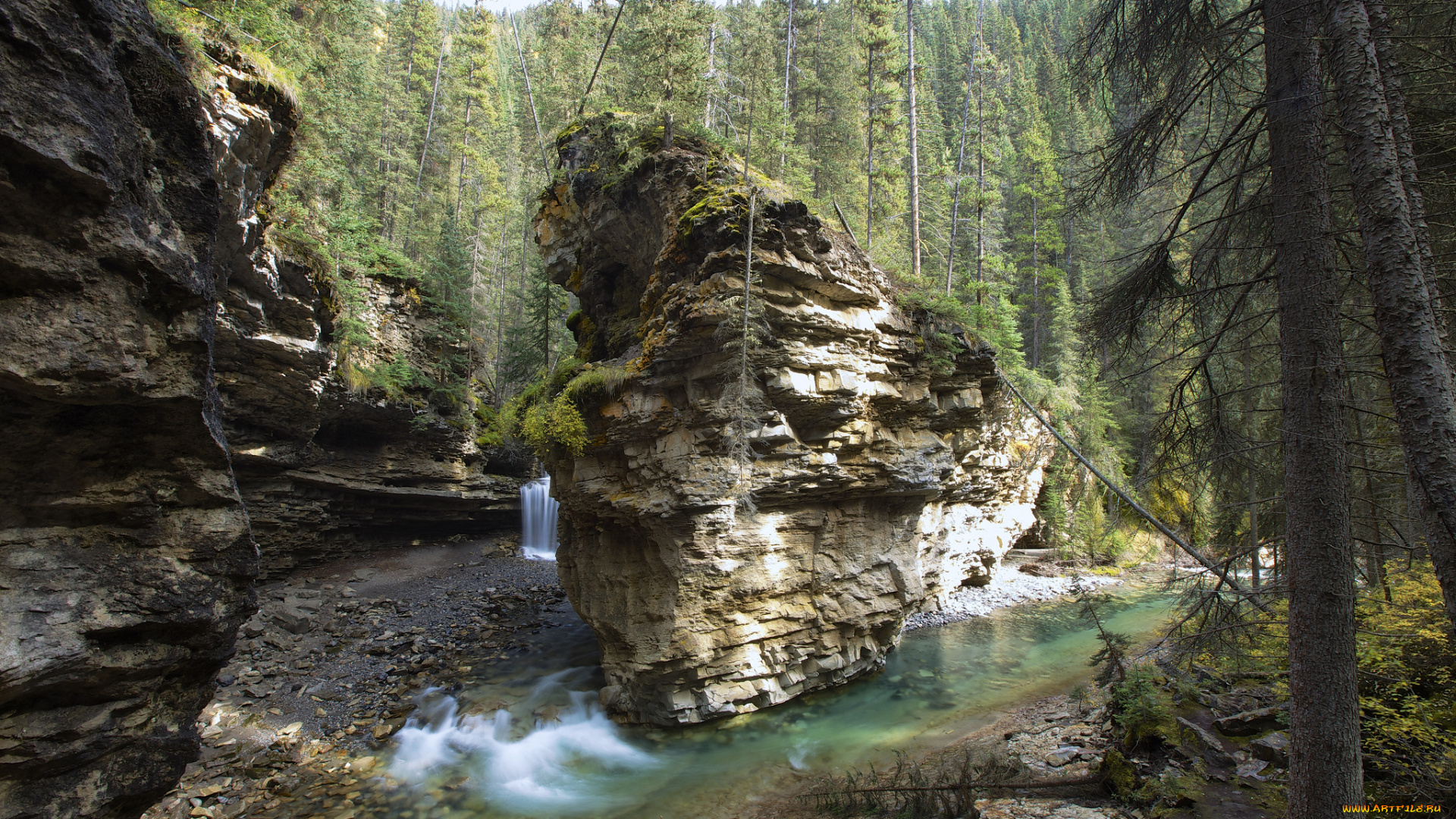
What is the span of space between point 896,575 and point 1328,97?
29.5 ft

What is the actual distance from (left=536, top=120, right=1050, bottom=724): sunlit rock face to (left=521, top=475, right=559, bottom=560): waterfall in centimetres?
979

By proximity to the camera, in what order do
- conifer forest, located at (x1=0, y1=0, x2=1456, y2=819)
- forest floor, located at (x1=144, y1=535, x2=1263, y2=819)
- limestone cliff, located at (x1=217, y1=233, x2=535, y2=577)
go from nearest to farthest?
conifer forest, located at (x1=0, y1=0, x2=1456, y2=819) < forest floor, located at (x1=144, y1=535, x2=1263, y2=819) < limestone cliff, located at (x1=217, y1=233, x2=535, y2=577)

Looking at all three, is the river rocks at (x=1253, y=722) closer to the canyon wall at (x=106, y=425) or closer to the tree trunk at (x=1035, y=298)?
the canyon wall at (x=106, y=425)

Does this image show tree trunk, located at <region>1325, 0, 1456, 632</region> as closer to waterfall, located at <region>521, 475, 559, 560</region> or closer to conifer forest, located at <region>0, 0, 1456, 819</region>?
conifer forest, located at <region>0, 0, 1456, 819</region>

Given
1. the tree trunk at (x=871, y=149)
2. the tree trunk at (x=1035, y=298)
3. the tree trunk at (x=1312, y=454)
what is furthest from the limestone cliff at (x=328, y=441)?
the tree trunk at (x=1035, y=298)

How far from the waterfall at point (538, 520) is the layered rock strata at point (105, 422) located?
17.2 meters

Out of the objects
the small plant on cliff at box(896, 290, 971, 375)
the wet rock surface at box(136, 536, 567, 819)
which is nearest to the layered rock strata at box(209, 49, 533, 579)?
the wet rock surface at box(136, 536, 567, 819)

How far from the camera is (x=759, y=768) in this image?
8234mm

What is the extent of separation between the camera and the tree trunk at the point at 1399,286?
3.71m

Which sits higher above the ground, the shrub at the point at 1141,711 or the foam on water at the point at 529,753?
the shrub at the point at 1141,711

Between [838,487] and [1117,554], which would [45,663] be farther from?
[1117,554]

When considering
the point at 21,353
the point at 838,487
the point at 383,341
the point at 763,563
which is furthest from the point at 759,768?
the point at 383,341

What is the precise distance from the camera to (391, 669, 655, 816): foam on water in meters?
7.94

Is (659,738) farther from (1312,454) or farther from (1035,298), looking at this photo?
(1035,298)
